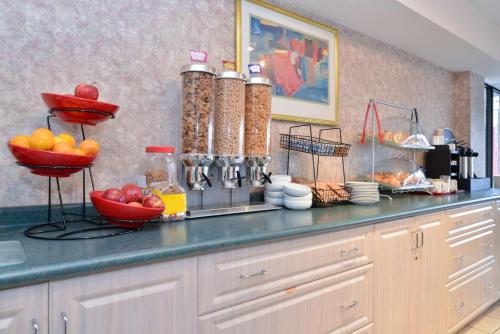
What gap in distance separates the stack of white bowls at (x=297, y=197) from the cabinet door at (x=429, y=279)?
25.6 inches

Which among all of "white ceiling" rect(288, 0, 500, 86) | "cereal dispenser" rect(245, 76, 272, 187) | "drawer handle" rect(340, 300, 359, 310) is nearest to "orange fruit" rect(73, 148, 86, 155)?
"cereal dispenser" rect(245, 76, 272, 187)

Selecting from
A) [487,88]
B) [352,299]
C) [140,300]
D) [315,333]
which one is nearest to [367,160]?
[352,299]

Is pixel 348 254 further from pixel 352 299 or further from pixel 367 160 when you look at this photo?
pixel 367 160

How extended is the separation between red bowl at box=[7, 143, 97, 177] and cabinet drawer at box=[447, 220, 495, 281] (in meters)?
2.10

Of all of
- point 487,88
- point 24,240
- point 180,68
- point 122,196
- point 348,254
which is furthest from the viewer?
point 487,88

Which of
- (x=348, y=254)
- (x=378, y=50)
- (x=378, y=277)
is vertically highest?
(x=378, y=50)

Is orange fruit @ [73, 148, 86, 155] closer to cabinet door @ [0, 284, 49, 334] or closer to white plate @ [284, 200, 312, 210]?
cabinet door @ [0, 284, 49, 334]

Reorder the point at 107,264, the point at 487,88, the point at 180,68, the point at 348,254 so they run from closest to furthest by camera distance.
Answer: the point at 107,264
the point at 348,254
the point at 180,68
the point at 487,88

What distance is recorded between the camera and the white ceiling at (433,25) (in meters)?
2.33

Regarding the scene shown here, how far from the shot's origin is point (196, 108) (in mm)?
1566

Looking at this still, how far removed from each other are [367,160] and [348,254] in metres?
1.44

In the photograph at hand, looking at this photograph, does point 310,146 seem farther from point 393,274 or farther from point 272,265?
point 272,265

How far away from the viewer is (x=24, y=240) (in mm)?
1079

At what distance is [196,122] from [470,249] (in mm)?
2057
